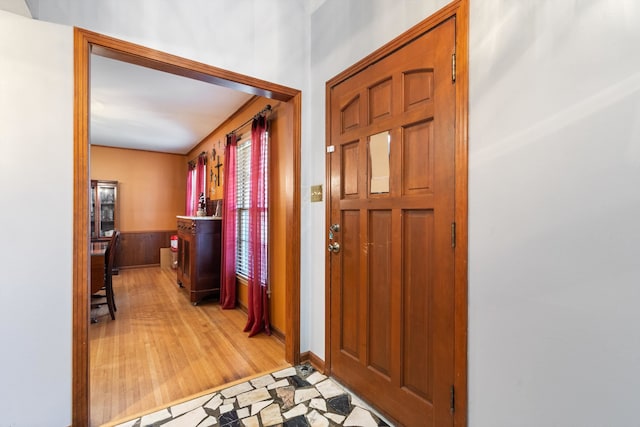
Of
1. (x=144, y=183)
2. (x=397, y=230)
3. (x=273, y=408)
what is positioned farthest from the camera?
(x=144, y=183)

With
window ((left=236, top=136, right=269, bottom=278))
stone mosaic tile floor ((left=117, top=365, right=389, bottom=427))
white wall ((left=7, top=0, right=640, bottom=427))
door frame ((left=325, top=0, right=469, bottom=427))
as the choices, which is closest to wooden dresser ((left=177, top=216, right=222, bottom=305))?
window ((left=236, top=136, right=269, bottom=278))

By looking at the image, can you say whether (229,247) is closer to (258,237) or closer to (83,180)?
(258,237)

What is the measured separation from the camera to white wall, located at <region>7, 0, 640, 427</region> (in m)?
0.87

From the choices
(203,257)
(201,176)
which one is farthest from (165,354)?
(201,176)

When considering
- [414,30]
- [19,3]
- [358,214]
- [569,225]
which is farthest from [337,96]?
[19,3]

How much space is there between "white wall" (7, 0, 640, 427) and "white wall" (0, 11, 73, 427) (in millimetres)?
105

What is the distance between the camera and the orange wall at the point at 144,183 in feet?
19.7

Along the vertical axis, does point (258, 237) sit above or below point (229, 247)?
above

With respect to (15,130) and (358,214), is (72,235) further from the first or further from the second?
(358,214)

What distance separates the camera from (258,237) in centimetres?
303

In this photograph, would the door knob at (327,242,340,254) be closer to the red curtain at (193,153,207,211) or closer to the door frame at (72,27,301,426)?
the door frame at (72,27,301,426)

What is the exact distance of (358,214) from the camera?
1808 mm

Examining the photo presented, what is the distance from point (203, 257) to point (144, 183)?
3.62 meters

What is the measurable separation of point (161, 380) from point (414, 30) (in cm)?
273
